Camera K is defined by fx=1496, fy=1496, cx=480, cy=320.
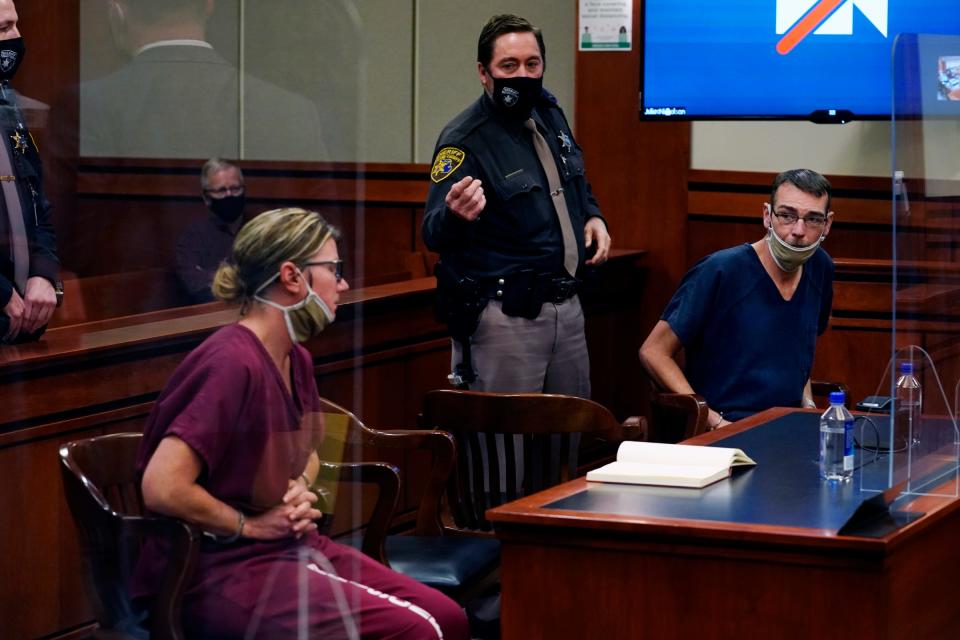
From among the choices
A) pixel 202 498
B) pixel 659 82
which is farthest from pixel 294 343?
pixel 659 82

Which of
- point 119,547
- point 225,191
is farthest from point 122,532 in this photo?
point 225,191

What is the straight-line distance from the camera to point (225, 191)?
1498 mm

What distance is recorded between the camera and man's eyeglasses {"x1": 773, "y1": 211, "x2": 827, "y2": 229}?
3.90m

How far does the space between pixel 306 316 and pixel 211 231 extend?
0.69 feet

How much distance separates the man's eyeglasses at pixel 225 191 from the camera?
58.0 inches

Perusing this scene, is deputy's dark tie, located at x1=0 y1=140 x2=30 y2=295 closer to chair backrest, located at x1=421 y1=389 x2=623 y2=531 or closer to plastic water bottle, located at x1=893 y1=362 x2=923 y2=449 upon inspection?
plastic water bottle, located at x1=893 y1=362 x2=923 y2=449

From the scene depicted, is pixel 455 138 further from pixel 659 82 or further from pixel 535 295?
pixel 659 82

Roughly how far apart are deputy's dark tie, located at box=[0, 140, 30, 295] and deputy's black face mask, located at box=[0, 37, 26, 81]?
64mm

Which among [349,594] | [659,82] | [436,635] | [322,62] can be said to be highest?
[659,82]

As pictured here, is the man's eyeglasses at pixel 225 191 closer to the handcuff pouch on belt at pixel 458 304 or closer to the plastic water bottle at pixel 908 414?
the plastic water bottle at pixel 908 414

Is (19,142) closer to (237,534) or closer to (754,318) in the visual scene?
(237,534)

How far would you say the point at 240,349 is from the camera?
1622 mm

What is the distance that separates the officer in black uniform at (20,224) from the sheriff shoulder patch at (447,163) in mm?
2448

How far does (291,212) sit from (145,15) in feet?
0.86
